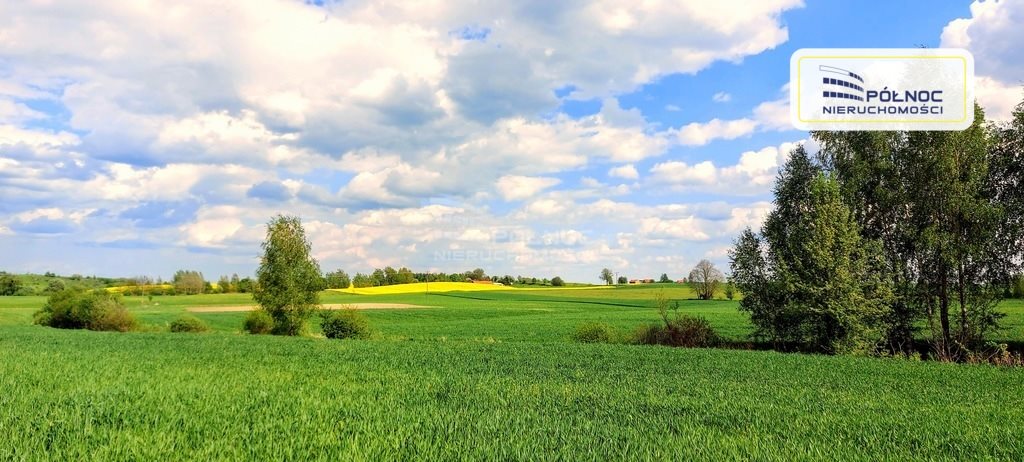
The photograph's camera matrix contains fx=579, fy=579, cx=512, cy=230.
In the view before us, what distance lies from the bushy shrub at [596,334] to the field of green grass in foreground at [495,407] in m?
12.4

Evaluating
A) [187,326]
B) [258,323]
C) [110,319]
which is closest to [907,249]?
[258,323]

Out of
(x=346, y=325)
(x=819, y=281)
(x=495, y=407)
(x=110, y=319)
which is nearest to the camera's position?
(x=495, y=407)

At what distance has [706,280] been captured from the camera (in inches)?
3944

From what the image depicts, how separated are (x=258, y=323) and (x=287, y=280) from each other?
591 centimetres

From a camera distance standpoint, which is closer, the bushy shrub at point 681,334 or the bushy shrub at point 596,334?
the bushy shrub at point 681,334

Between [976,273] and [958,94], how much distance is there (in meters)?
8.55

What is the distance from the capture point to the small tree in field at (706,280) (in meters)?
100

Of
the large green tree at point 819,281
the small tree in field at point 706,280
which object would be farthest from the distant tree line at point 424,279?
the large green tree at point 819,281

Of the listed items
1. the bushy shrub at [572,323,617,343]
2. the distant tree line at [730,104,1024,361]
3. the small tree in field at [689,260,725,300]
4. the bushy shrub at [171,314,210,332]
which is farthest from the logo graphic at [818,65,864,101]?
the small tree in field at [689,260,725,300]

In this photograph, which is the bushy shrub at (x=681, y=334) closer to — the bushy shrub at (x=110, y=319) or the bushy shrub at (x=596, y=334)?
the bushy shrub at (x=596, y=334)

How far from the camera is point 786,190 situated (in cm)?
3144

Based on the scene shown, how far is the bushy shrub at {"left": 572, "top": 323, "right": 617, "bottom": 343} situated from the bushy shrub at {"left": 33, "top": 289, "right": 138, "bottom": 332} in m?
35.8

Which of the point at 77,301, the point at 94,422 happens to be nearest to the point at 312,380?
the point at 94,422

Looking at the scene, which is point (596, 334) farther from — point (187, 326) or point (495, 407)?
point (187, 326)
